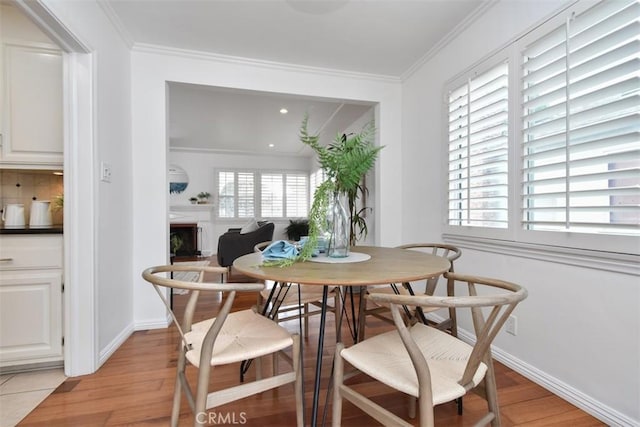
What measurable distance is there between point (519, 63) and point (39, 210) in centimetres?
324

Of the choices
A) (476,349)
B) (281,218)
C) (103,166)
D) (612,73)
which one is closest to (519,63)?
(612,73)

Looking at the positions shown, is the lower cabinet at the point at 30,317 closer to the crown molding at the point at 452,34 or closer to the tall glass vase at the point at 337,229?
the tall glass vase at the point at 337,229

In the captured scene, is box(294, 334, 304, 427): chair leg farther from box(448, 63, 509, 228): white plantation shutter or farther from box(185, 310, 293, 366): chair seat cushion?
box(448, 63, 509, 228): white plantation shutter

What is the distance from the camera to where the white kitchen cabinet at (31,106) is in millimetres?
1884

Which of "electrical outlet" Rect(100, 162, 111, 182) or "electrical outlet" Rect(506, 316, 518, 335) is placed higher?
"electrical outlet" Rect(100, 162, 111, 182)

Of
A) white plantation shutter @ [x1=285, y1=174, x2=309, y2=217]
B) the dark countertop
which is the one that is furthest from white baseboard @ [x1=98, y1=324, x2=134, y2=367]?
white plantation shutter @ [x1=285, y1=174, x2=309, y2=217]

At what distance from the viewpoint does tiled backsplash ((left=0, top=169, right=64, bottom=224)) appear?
2.07 meters

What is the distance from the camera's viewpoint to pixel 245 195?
752 cm

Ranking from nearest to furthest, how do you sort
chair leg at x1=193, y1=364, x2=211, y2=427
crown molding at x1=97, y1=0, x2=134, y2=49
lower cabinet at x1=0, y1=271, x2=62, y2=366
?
chair leg at x1=193, y1=364, x2=211, y2=427 < lower cabinet at x1=0, y1=271, x2=62, y2=366 < crown molding at x1=97, y1=0, x2=134, y2=49

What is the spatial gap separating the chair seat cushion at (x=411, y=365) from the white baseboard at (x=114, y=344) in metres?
1.81

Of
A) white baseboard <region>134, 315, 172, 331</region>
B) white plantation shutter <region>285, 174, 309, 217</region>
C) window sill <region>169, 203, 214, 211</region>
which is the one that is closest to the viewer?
white baseboard <region>134, 315, 172, 331</region>

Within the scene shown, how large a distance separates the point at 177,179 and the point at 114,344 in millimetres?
4974

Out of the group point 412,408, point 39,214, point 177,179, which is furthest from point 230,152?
point 412,408

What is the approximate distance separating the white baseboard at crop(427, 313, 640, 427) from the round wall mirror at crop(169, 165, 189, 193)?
21.2 ft
